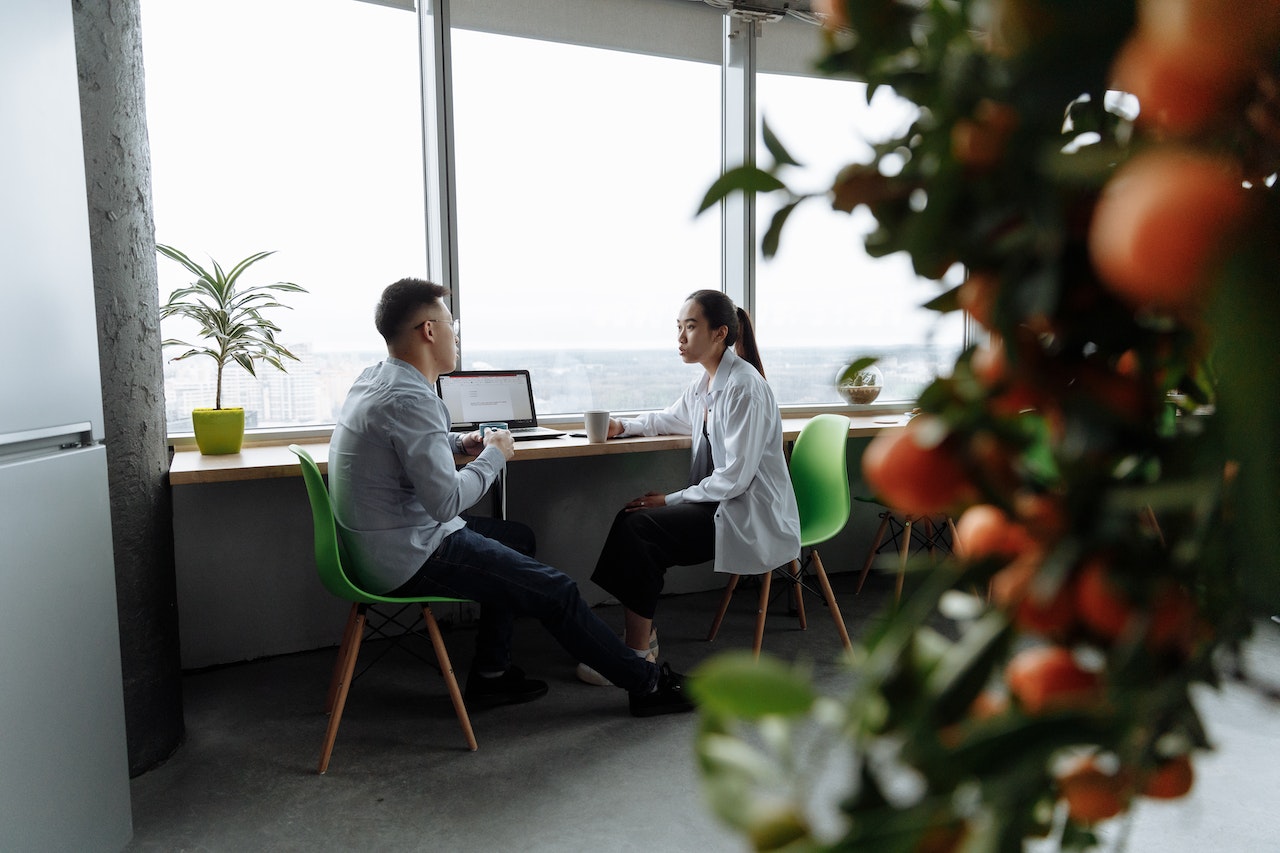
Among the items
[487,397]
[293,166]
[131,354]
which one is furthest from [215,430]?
[293,166]

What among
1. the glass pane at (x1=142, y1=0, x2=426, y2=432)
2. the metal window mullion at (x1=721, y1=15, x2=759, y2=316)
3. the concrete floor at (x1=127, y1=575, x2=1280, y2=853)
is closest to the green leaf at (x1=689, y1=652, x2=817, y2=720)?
the concrete floor at (x1=127, y1=575, x2=1280, y2=853)

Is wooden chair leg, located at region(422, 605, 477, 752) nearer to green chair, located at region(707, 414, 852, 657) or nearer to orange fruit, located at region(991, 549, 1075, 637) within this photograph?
green chair, located at region(707, 414, 852, 657)

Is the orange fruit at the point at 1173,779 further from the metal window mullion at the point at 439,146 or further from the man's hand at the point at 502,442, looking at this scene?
the metal window mullion at the point at 439,146

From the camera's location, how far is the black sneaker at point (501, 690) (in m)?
2.72

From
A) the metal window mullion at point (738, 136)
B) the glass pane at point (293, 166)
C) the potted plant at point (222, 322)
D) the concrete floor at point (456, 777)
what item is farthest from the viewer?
the metal window mullion at point (738, 136)

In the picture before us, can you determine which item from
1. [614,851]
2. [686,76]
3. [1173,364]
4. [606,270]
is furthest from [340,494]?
[686,76]

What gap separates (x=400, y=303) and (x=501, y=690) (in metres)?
1.24

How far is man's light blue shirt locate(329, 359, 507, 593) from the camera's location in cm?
233

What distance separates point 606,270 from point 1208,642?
391cm

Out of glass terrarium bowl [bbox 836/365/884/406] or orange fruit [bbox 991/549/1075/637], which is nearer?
orange fruit [bbox 991/549/1075/637]

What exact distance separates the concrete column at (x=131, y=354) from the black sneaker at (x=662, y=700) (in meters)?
1.29

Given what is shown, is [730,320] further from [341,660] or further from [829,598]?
[341,660]

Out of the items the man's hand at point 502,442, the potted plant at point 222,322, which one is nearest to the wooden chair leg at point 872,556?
the man's hand at point 502,442

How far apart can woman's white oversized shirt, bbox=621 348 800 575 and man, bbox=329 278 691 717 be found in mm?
483
